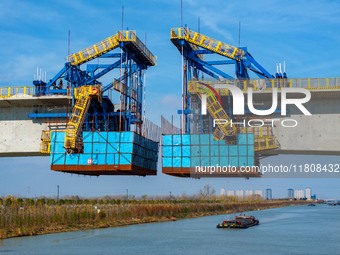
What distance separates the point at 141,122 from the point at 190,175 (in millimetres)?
12195

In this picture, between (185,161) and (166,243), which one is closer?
(166,243)

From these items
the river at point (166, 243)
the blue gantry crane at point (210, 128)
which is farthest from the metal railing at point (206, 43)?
the river at point (166, 243)

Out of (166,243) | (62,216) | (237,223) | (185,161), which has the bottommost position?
(166,243)

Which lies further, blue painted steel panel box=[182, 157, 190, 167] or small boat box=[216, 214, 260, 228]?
small boat box=[216, 214, 260, 228]

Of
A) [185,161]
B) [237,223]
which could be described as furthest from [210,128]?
[237,223]

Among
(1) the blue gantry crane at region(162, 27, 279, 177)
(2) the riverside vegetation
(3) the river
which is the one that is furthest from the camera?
(1) the blue gantry crane at region(162, 27, 279, 177)

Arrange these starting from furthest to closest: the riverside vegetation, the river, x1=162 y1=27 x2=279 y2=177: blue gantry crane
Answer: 1. x1=162 y1=27 x2=279 y2=177: blue gantry crane
2. the riverside vegetation
3. the river

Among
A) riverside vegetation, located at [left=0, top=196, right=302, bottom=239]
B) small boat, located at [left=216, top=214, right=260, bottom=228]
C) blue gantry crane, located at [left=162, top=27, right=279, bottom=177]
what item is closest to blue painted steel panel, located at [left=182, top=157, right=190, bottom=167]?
blue gantry crane, located at [left=162, top=27, right=279, bottom=177]

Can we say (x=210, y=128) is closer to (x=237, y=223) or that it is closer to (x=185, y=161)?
(x=185, y=161)

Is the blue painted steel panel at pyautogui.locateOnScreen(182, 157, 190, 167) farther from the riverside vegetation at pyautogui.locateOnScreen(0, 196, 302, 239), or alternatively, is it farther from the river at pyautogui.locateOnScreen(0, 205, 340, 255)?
the riverside vegetation at pyautogui.locateOnScreen(0, 196, 302, 239)

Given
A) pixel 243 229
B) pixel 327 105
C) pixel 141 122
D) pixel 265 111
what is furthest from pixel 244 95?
pixel 243 229

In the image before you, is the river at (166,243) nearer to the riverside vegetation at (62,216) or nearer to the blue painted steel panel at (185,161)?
the riverside vegetation at (62,216)

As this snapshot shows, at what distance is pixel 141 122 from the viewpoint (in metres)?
85.1

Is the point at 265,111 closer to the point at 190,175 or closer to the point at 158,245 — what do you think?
the point at 190,175
